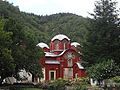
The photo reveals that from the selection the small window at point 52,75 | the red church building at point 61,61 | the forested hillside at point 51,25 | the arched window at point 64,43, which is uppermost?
the forested hillside at point 51,25

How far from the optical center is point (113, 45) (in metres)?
46.5

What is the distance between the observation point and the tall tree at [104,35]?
46688 mm

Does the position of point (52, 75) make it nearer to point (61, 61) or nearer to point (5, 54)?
point (61, 61)

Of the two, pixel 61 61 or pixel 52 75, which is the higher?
pixel 61 61

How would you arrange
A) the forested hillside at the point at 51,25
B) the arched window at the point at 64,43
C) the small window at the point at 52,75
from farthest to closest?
the forested hillside at the point at 51,25
the arched window at the point at 64,43
the small window at the point at 52,75

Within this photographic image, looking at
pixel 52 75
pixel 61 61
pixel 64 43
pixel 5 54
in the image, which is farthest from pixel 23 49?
pixel 64 43

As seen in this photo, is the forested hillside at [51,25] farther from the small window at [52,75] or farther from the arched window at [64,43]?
the small window at [52,75]

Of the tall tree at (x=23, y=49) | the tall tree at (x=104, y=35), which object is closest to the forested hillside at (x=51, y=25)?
the tall tree at (x=23, y=49)

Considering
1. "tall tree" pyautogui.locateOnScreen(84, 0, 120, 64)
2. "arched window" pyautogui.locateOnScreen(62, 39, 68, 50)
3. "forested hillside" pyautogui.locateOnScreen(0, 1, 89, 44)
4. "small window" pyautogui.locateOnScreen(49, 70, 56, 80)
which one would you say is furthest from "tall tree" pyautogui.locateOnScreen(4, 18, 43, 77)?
"forested hillside" pyautogui.locateOnScreen(0, 1, 89, 44)

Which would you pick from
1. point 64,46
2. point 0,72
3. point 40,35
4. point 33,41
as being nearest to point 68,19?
point 40,35

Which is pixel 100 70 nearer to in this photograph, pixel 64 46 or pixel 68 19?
pixel 64 46

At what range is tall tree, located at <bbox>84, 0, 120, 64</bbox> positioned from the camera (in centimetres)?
4669

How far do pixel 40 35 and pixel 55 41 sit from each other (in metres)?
38.8

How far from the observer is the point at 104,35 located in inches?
1870
